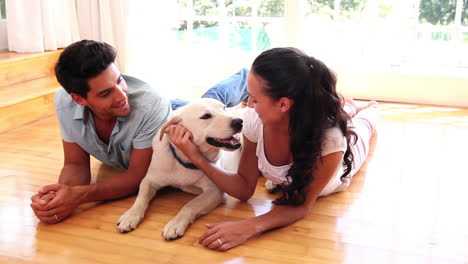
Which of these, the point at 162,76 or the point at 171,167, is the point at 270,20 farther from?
the point at 171,167

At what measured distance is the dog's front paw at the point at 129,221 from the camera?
1822 mm

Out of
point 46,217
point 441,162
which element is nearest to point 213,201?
point 46,217

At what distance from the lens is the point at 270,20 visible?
4.21m

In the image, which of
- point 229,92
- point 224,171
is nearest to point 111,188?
point 224,171

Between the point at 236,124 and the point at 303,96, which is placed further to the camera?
the point at 236,124

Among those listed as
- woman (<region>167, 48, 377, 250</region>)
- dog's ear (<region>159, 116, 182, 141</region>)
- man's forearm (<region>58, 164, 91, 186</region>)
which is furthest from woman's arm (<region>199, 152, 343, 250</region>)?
man's forearm (<region>58, 164, 91, 186</region>)

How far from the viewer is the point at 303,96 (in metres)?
1.64

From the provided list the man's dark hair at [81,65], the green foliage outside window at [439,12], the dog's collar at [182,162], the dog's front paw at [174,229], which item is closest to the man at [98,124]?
the man's dark hair at [81,65]

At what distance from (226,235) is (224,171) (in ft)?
1.08

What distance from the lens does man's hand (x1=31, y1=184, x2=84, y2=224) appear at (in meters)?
1.84

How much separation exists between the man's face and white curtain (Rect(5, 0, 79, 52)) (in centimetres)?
197

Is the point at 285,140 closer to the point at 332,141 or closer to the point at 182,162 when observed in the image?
the point at 332,141

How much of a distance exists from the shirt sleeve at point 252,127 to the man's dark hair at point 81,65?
589 mm

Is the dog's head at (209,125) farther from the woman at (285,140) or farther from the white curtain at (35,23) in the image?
the white curtain at (35,23)
